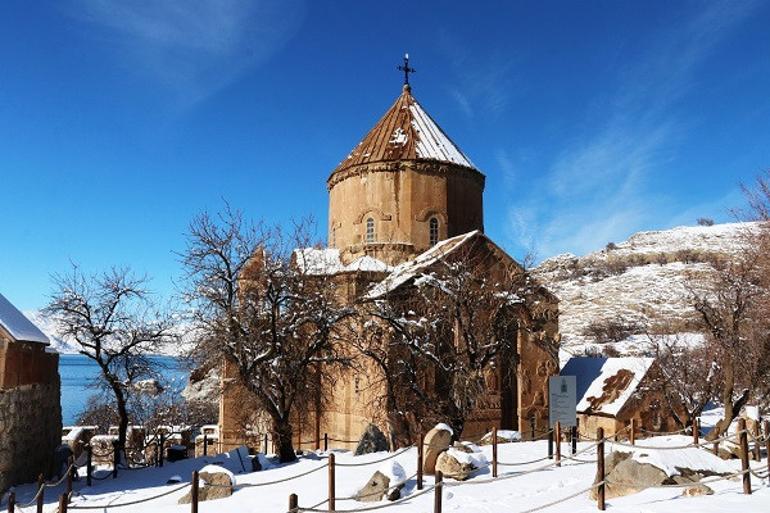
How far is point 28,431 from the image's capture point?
573 inches

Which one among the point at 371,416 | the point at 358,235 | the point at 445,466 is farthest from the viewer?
the point at 358,235

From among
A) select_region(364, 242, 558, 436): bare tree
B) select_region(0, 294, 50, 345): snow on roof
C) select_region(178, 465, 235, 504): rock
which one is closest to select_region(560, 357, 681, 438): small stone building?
select_region(364, 242, 558, 436): bare tree

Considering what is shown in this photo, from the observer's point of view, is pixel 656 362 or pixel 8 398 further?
pixel 656 362

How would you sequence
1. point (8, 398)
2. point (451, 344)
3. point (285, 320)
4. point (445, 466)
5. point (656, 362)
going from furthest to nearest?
point (656, 362) → point (451, 344) → point (285, 320) → point (8, 398) → point (445, 466)

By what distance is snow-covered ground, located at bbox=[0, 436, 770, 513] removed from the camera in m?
8.64

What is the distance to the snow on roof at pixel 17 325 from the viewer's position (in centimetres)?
1370

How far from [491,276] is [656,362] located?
833cm

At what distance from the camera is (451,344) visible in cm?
1900

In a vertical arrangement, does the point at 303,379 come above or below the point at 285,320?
below

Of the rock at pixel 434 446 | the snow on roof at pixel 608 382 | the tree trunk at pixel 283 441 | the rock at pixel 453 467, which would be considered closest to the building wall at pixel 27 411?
the tree trunk at pixel 283 441

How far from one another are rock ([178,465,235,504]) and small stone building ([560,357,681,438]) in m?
16.3

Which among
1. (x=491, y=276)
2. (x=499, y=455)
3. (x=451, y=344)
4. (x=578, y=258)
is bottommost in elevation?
(x=499, y=455)

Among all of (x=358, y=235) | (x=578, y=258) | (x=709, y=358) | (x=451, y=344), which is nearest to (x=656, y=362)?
(x=709, y=358)

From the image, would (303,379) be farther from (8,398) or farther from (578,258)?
(578,258)
